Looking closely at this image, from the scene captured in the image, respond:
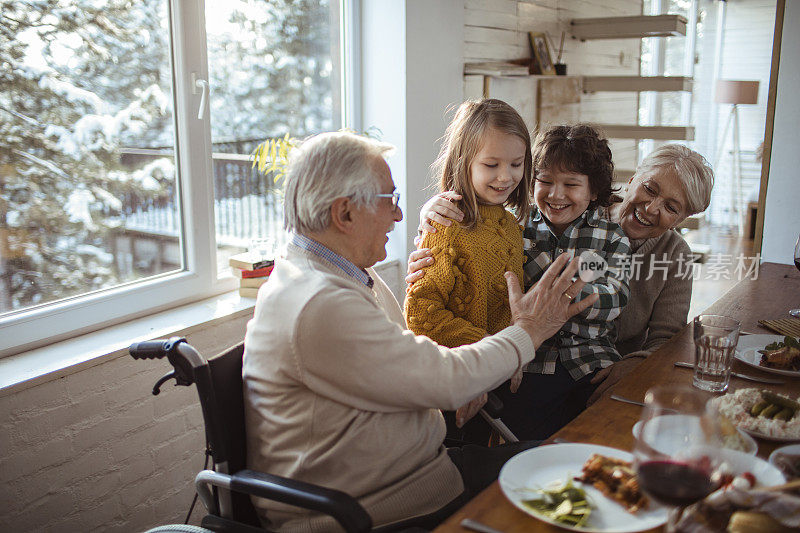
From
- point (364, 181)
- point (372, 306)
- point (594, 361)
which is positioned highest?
point (364, 181)

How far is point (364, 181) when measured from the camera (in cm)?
146

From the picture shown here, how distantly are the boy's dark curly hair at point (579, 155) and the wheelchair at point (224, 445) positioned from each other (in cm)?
101

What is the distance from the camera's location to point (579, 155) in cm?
197

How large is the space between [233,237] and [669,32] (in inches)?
123

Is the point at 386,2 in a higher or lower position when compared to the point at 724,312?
higher

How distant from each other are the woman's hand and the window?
109 cm

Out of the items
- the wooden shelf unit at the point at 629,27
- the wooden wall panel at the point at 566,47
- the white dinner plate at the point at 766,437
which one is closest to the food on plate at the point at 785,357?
the white dinner plate at the point at 766,437

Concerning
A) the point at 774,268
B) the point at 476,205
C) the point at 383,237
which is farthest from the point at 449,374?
the point at 774,268

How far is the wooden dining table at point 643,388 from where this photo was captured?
108cm

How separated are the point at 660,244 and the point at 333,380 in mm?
1359

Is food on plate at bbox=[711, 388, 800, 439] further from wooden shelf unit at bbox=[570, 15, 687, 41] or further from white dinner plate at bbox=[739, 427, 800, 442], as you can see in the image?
wooden shelf unit at bbox=[570, 15, 687, 41]

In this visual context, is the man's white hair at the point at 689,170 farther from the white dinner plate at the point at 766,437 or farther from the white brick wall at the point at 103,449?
the white brick wall at the point at 103,449

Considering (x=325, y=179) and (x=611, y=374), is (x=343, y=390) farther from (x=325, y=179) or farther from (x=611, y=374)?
(x=611, y=374)

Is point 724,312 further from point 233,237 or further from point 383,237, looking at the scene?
point 233,237
